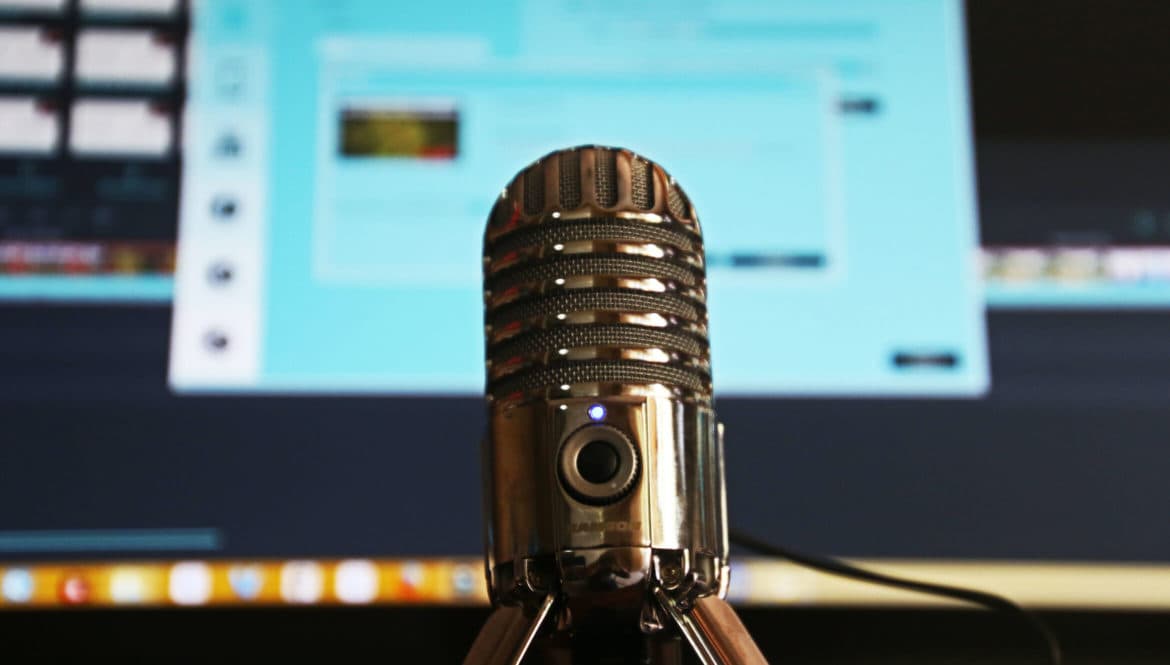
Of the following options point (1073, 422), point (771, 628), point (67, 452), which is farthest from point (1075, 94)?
point (67, 452)

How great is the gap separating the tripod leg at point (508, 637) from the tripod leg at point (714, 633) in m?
0.05

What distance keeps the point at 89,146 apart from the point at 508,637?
0.79 metres

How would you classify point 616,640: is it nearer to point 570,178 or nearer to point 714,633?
point 714,633

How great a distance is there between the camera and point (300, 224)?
1.00 metres

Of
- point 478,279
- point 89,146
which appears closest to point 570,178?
point 478,279

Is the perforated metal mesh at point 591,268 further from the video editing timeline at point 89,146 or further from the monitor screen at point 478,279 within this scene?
the video editing timeline at point 89,146

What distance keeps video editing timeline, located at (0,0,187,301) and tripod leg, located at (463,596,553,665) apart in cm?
65

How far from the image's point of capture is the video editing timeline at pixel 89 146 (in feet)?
3.26

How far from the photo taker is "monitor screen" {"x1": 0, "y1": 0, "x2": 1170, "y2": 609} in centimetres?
95

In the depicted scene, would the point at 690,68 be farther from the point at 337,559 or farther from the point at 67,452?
the point at 67,452

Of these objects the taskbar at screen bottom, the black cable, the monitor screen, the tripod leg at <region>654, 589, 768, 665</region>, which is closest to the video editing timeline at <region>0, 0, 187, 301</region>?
the monitor screen

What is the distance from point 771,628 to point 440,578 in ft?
0.94

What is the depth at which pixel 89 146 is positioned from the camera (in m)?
1.03

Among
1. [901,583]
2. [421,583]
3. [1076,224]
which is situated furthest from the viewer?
[1076,224]
